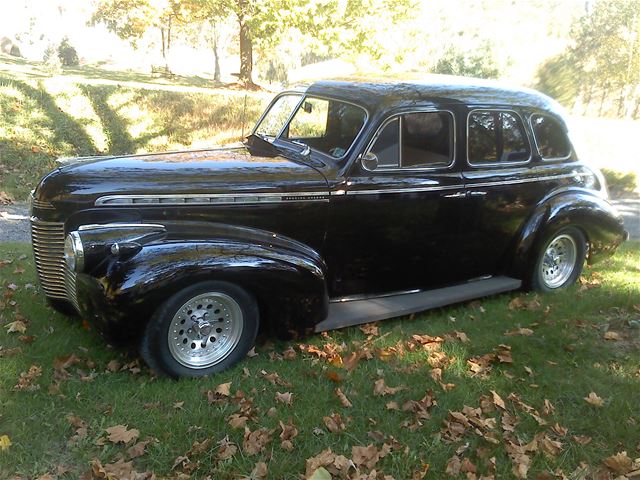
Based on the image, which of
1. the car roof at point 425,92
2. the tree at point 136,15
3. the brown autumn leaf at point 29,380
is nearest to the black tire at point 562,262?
the car roof at point 425,92


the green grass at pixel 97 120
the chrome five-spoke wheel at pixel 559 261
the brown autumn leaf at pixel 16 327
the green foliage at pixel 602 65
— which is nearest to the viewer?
the brown autumn leaf at pixel 16 327

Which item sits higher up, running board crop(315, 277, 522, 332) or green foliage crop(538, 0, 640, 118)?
green foliage crop(538, 0, 640, 118)

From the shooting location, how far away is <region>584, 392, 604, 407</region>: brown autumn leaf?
3852 mm

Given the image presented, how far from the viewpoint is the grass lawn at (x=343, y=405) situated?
3240mm

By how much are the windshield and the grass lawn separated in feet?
5.06

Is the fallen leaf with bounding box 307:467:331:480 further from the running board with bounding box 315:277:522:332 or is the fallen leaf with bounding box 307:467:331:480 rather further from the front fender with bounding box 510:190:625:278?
the front fender with bounding box 510:190:625:278

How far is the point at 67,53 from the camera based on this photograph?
2348cm

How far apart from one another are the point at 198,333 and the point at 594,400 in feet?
8.53

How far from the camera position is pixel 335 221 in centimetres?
461

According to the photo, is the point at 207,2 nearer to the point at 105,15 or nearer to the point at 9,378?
the point at 105,15

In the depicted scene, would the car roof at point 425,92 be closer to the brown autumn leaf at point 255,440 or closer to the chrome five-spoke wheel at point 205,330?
the chrome five-spoke wheel at point 205,330

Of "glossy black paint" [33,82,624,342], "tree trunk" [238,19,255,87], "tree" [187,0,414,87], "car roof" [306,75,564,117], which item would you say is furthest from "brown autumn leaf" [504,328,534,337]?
"tree trunk" [238,19,255,87]

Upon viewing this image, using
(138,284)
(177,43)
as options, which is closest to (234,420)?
(138,284)

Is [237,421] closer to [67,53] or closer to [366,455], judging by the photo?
[366,455]
